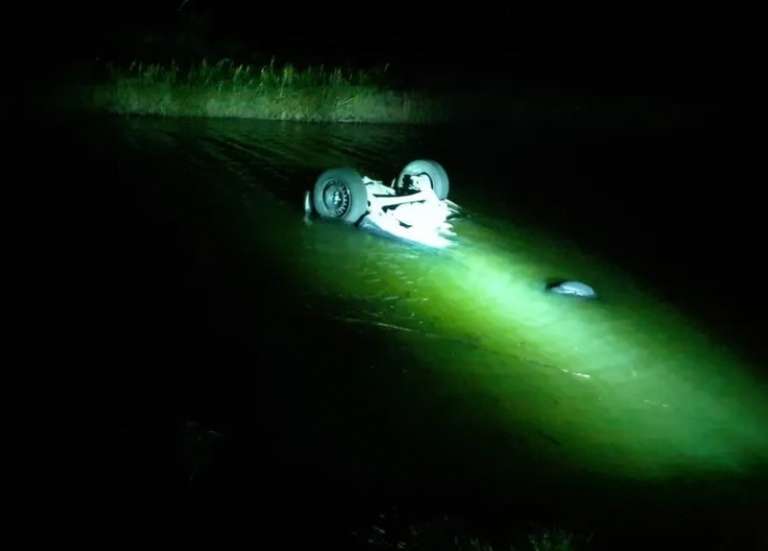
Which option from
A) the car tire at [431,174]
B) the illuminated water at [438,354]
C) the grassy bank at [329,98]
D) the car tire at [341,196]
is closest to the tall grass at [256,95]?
the grassy bank at [329,98]

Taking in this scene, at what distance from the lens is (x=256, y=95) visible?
55.5 feet

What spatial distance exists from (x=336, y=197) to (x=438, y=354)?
3.83 m

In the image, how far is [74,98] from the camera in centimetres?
1548

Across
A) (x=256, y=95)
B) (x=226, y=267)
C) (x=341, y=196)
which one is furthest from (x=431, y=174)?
(x=256, y=95)

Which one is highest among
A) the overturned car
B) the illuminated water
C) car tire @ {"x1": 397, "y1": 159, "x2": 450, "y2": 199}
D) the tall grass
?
the tall grass

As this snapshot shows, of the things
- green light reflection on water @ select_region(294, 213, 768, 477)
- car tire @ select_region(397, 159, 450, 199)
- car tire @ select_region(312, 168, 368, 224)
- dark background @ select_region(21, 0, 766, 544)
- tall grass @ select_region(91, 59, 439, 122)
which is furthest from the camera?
tall grass @ select_region(91, 59, 439, 122)

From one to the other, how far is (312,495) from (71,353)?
8.18 ft

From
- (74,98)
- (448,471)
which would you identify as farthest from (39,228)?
(74,98)

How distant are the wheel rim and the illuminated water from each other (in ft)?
0.78

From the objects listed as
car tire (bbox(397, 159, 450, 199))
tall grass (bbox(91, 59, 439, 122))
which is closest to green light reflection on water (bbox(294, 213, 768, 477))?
car tire (bbox(397, 159, 450, 199))

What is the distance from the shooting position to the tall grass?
16.0 metres

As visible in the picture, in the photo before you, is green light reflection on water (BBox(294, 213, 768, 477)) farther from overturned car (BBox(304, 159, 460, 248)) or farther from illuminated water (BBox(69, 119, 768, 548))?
overturned car (BBox(304, 159, 460, 248))

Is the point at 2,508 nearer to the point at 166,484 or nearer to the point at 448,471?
the point at 166,484

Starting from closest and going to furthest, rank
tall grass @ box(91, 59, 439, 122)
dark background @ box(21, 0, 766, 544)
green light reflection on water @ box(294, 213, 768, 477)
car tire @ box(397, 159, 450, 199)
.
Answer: dark background @ box(21, 0, 766, 544) → green light reflection on water @ box(294, 213, 768, 477) → car tire @ box(397, 159, 450, 199) → tall grass @ box(91, 59, 439, 122)
